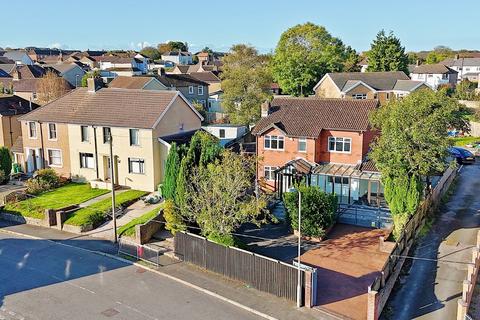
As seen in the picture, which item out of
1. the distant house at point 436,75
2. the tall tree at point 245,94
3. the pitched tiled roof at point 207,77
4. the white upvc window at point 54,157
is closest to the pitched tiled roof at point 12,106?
the white upvc window at point 54,157

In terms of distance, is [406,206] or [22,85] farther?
[22,85]

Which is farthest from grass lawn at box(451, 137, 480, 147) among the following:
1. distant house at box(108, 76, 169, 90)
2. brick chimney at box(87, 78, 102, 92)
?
brick chimney at box(87, 78, 102, 92)

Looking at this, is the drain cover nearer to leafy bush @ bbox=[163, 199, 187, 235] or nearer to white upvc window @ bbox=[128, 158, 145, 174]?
leafy bush @ bbox=[163, 199, 187, 235]

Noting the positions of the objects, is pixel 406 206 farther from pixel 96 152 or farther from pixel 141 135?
pixel 96 152

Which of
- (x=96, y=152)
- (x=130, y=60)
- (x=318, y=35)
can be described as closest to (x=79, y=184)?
(x=96, y=152)

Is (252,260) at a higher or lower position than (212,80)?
lower

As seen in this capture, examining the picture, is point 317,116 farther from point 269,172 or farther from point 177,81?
point 177,81

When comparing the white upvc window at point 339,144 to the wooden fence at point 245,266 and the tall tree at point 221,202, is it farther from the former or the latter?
the wooden fence at point 245,266

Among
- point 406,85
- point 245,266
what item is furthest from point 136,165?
point 406,85
